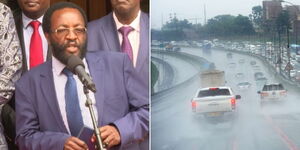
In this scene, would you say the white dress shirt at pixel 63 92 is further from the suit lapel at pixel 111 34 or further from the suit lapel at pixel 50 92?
the suit lapel at pixel 111 34

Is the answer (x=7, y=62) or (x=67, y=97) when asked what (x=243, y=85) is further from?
(x=7, y=62)

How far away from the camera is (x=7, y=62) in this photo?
3.15 meters

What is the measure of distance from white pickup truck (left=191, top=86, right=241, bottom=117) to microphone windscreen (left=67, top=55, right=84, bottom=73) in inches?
36.7

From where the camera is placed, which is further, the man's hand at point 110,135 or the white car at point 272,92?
the white car at point 272,92

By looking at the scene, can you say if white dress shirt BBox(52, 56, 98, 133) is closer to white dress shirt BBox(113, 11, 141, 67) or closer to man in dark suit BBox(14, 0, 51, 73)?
man in dark suit BBox(14, 0, 51, 73)

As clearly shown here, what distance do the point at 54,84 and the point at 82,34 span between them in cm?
36

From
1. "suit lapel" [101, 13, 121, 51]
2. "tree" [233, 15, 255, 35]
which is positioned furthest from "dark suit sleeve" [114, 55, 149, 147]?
"tree" [233, 15, 255, 35]

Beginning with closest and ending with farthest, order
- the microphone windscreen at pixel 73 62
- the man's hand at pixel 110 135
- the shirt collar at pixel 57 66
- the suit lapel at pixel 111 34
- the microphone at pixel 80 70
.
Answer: the microphone at pixel 80 70 → the microphone windscreen at pixel 73 62 → the man's hand at pixel 110 135 → the shirt collar at pixel 57 66 → the suit lapel at pixel 111 34

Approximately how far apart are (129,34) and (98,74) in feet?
1.13

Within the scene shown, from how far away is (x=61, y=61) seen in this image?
3.13 m

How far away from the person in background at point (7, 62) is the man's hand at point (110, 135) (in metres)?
0.65

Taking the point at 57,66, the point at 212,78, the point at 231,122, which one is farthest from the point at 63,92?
the point at 231,122

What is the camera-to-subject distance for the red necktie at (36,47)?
3223mm

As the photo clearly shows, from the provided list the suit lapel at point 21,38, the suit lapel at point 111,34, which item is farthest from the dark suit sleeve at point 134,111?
the suit lapel at point 21,38
